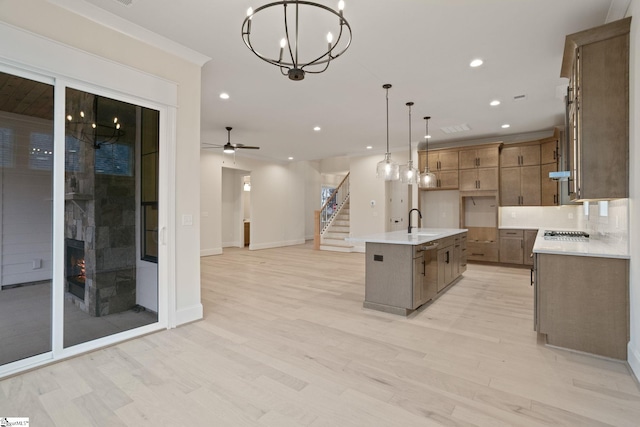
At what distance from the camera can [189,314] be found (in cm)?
340

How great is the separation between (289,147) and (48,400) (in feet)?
24.3

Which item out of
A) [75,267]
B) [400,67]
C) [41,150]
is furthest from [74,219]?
[400,67]

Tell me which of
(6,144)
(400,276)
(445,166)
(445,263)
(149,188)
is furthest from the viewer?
(445,166)

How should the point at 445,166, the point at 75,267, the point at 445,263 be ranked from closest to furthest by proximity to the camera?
the point at 75,267, the point at 445,263, the point at 445,166

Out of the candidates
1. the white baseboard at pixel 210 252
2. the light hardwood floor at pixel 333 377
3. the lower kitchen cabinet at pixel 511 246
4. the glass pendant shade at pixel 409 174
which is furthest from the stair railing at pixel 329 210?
the light hardwood floor at pixel 333 377

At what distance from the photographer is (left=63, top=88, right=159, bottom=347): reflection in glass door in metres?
2.75

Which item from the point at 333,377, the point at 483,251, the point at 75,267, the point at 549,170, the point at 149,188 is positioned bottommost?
the point at 333,377

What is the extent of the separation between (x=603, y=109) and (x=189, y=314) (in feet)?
14.4

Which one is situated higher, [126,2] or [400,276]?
[126,2]

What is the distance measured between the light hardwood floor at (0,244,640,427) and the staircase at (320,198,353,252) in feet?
18.8

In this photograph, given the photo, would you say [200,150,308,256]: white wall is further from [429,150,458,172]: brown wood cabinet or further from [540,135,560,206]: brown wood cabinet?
[540,135,560,206]: brown wood cabinet

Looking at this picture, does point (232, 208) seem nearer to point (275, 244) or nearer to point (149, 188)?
point (275, 244)

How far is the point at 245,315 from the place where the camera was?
370 cm

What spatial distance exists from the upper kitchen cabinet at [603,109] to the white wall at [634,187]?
0.06 meters
